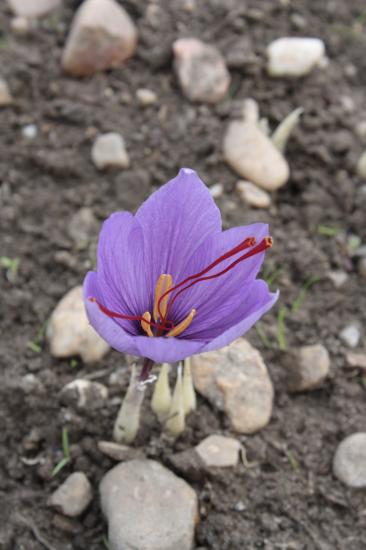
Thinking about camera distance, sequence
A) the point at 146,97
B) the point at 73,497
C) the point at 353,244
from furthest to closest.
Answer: the point at 146,97
the point at 353,244
the point at 73,497

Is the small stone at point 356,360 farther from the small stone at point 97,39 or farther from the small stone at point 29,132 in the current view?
the small stone at point 97,39

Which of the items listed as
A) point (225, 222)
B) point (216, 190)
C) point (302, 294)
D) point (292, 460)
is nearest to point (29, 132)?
point (216, 190)

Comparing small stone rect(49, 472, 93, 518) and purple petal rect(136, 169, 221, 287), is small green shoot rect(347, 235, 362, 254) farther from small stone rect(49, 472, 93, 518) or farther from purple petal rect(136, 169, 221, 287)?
small stone rect(49, 472, 93, 518)

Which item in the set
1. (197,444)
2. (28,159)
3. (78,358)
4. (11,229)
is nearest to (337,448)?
(197,444)

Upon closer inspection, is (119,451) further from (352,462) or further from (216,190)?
(216,190)

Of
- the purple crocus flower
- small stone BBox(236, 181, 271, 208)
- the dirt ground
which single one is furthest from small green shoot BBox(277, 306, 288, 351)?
the purple crocus flower
